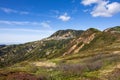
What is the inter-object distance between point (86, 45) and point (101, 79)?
496 ft

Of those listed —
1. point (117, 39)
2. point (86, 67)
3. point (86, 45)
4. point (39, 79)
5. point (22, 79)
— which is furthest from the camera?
point (86, 45)

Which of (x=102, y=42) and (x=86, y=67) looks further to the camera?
(x=102, y=42)

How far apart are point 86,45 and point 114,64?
12985cm

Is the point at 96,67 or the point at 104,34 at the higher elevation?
the point at 104,34

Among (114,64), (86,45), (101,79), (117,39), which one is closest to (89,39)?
(86,45)

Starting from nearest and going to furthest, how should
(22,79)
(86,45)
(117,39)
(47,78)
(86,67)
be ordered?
(22,79) < (47,78) < (86,67) < (117,39) < (86,45)

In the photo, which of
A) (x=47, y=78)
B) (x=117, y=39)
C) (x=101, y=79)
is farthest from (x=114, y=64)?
(x=117, y=39)

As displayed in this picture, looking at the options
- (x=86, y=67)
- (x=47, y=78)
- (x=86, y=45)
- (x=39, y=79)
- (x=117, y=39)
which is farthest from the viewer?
(x=86, y=45)

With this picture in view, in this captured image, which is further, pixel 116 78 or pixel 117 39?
pixel 117 39

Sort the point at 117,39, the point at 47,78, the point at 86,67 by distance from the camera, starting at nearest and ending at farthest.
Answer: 1. the point at 47,78
2. the point at 86,67
3. the point at 117,39

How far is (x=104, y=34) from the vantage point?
7525 inches

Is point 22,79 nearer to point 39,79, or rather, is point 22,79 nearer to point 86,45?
point 39,79

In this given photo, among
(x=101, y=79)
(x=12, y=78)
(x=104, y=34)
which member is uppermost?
(x=104, y=34)

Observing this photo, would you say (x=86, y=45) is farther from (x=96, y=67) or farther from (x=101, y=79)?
(x=101, y=79)
